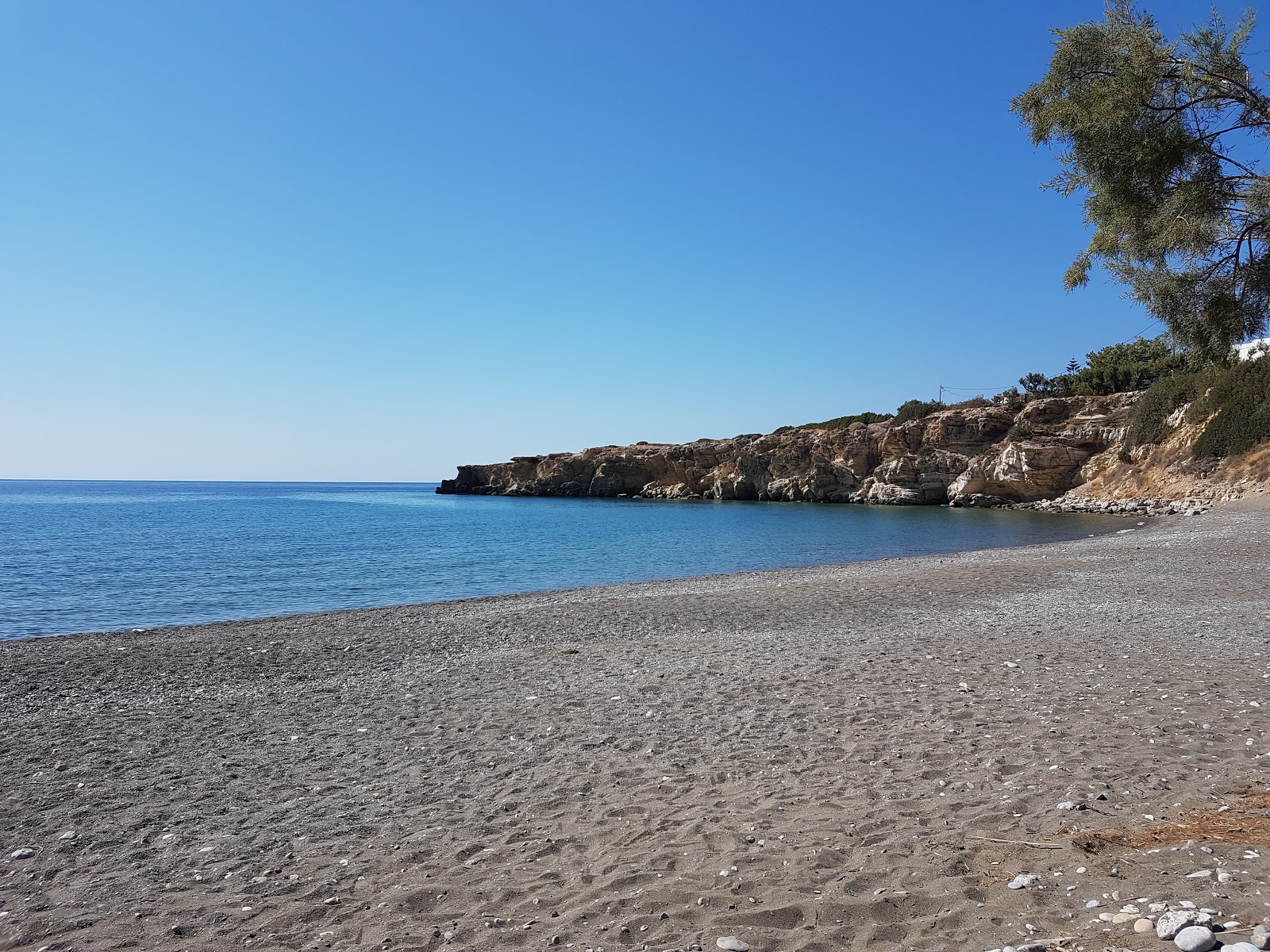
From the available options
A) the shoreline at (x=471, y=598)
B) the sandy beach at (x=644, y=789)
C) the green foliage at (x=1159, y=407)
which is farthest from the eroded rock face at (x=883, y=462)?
the sandy beach at (x=644, y=789)

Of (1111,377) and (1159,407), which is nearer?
(1159,407)

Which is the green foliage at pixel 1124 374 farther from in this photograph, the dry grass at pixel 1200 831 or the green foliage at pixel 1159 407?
the dry grass at pixel 1200 831

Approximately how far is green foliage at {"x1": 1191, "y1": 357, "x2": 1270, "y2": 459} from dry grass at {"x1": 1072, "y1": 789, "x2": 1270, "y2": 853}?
5308 cm

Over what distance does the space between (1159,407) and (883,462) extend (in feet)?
92.9

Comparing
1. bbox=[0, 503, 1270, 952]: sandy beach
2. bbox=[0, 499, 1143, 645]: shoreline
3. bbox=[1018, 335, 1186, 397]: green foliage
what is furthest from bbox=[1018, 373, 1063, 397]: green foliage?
bbox=[0, 503, 1270, 952]: sandy beach

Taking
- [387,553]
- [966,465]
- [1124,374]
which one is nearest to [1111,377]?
[1124,374]

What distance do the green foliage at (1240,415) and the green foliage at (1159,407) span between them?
5.39 metres

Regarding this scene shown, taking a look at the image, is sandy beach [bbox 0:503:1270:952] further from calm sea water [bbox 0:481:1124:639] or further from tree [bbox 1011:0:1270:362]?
calm sea water [bbox 0:481:1124:639]

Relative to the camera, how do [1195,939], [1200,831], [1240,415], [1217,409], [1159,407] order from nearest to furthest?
[1195,939]
[1200,831]
[1240,415]
[1217,409]
[1159,407]

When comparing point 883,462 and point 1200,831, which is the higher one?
point 883,462

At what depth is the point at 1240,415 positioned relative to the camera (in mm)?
51094

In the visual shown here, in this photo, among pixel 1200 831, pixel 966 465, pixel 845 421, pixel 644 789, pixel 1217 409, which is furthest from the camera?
pixel 845 421

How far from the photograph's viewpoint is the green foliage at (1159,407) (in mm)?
59156

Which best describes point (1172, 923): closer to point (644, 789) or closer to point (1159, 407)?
point (644, 789)
